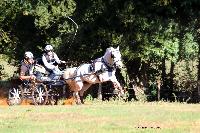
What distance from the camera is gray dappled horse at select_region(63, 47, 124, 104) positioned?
2059 centimetres

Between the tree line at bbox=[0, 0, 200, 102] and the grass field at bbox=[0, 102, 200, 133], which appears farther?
the tree line at bbox=[0, 0, 200, 102]

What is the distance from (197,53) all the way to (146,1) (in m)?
3.46

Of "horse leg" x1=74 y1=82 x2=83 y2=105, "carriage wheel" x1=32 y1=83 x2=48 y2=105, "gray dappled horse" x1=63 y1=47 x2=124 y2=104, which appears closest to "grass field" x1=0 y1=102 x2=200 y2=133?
"gray dappled horse" x1=63 y1=47 x2=124 y2=104

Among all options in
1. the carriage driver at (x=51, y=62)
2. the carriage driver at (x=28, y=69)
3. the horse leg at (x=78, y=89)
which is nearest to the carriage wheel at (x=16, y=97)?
the carriage driver at (x=28, y=69)

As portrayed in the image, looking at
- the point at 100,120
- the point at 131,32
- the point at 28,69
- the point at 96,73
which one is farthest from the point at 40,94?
the point at 131,32

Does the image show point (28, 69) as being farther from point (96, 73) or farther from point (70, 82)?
point (96, 73)

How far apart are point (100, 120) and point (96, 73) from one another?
6.58 meters

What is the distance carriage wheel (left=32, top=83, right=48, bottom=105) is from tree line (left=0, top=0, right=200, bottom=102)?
639 cm

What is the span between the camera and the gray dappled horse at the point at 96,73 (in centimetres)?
2059

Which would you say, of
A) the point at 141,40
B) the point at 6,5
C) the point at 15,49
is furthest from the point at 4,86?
the point at 141,40

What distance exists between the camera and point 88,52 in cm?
2853

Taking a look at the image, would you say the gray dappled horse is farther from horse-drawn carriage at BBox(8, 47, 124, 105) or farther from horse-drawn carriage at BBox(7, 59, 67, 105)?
horse-drawn carriage at BBox(7, 59, 67, 105)

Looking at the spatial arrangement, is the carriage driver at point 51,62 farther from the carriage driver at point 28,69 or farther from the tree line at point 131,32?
the tree line at point 131,32

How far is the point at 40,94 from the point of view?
21484 mm
